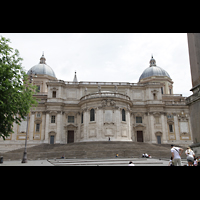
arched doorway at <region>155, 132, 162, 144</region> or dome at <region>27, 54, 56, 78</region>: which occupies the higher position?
dome at <region>27, 54, 56, 78</region>

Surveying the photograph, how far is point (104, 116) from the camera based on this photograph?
133 feet

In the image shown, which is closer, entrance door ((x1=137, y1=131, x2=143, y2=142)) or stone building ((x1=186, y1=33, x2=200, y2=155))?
stone building ((x1=186, y1=33, x2=200, y2=155))

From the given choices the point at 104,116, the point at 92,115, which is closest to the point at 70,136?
the point at 92,115

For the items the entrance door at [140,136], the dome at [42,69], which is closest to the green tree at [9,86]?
the entrance door at [140,136]

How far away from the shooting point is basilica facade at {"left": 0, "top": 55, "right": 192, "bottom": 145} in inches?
1607

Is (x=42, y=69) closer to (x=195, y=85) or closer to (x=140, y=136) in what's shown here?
(x=140, y=136)

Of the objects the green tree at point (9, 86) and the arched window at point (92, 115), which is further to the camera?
the arched window at point (92, 115)

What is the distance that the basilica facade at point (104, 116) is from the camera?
4081 cm

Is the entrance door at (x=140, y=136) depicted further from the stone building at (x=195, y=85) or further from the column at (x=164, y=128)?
the stone building at (x=195, y=85)

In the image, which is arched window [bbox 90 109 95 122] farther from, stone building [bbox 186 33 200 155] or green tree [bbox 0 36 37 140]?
stone building [bbox 186 33 200 155]

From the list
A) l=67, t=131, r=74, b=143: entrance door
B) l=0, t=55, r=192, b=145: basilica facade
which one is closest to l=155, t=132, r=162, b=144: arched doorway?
l=0, t=55, r=192, b=145: basilica facade
